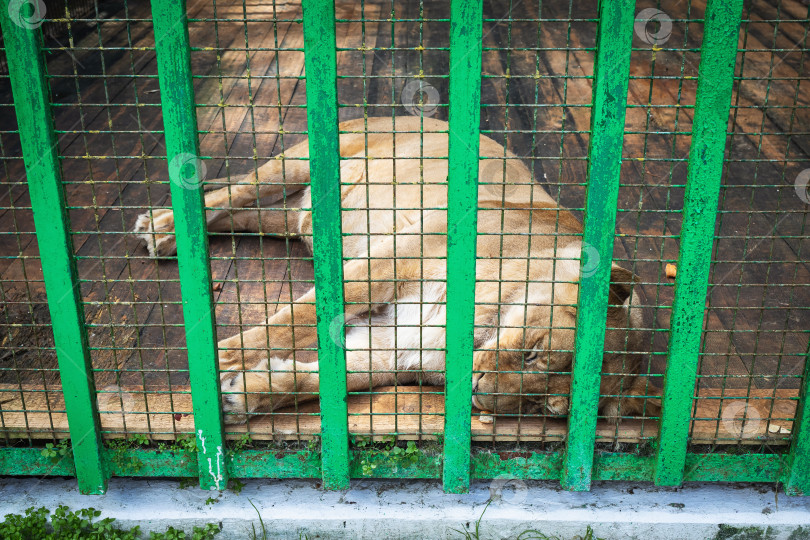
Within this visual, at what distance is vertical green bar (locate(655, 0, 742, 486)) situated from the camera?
2.29 metres

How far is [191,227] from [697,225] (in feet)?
5.03

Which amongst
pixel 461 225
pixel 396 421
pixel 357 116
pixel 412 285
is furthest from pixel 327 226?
pixel 357 116

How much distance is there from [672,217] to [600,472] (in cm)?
232

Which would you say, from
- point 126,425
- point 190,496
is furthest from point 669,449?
point 126,425

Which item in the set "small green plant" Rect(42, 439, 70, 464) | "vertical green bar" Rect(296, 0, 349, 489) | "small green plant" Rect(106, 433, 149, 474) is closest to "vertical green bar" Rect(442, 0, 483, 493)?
"vertical green bar" Rect(296, 0, 349, 489)

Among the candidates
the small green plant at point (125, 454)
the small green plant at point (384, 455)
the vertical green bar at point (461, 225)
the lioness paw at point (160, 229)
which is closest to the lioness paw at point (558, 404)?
the vertical green bar at point (461, 225)

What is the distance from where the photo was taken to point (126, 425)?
2.91 metres

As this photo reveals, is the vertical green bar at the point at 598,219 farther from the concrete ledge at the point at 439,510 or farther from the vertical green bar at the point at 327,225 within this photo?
the vertical green bar at the point at 327,225

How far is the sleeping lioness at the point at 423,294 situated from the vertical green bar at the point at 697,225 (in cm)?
17

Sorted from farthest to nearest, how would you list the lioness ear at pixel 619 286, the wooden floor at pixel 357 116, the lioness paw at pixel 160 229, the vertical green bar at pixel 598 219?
the lioness paw at pixel 160 229 < the lioness ear at pixel 619 286 < the wooden floor at pixel 357 116 < the vertical green bar at pixel 598 219

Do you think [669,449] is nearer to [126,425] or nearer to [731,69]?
[731,69]

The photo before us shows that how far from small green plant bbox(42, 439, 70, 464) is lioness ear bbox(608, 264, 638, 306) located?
78.6 inches

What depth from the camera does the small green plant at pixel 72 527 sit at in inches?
109

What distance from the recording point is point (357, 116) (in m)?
5.98
